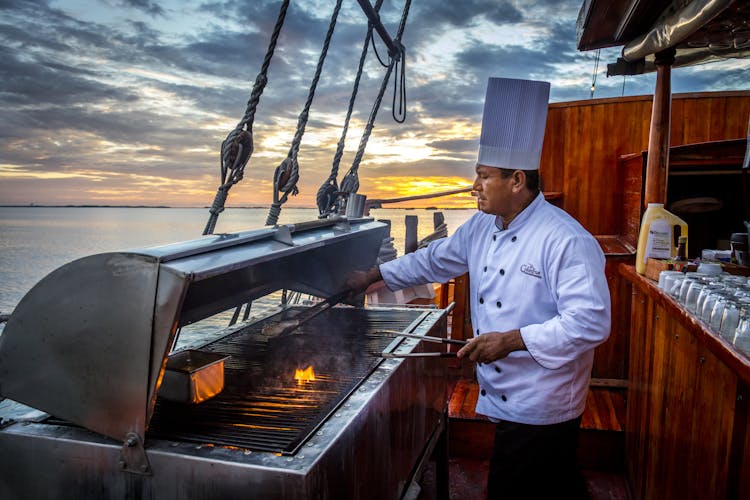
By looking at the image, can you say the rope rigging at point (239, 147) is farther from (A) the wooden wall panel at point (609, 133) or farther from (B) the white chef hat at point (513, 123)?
(A) the wooden wall panel at point (609, 133)

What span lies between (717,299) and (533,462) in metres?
1.04

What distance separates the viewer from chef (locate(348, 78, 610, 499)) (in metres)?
2.16

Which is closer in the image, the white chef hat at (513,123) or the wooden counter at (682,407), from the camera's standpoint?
the wooden counter at (682,407)

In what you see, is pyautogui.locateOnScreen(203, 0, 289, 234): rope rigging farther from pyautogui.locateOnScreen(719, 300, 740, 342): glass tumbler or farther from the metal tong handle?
pyautogui.locateOnScreen(719, 300, 740, 342): glass tumbler

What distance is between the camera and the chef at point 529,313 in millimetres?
2158

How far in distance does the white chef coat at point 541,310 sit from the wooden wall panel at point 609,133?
3.30 metres

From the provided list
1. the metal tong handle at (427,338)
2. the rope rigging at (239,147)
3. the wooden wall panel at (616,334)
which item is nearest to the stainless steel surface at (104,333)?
the rope rigging at (239,147)

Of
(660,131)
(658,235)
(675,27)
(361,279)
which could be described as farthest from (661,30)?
(361,279)

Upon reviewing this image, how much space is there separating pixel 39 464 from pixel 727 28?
421 centimetres

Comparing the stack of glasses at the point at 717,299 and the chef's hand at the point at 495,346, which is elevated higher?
the stack of glasses at the point at 717,299

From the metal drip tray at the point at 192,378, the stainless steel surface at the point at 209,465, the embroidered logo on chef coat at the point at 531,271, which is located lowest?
the stainless steel surface at the point at 209,465

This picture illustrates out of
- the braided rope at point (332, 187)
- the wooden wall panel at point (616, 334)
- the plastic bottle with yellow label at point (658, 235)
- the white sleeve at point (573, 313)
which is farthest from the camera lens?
the wooden wall panel at point (616, 334)

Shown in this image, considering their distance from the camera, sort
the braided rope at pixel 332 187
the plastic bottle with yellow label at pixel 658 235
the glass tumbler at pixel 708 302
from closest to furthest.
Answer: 1. the glass tumbler at pixel 708 302
2. the plastic bottle with yellow label at pixel 658 235
3. the braided rope at pixel 332 187

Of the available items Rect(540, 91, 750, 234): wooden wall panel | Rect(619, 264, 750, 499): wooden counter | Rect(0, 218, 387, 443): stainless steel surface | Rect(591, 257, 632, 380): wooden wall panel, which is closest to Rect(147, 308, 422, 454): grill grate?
Rect(0, 218, 387, 443): stainless steel surface
